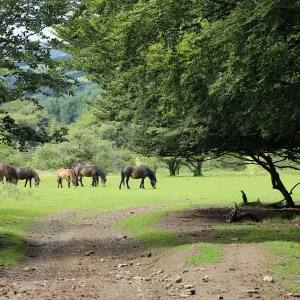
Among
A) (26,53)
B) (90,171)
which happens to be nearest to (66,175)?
(90,171)

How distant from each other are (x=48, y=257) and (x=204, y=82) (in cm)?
628

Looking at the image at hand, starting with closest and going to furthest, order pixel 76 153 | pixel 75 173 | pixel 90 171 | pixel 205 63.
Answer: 1. pixel 205 63
2. pixel 75 173
3. pixel 90 171
4. pixel 76 153

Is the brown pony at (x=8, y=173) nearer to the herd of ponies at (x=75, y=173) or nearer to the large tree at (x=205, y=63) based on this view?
the herd of ponies at (x=75, y=173)

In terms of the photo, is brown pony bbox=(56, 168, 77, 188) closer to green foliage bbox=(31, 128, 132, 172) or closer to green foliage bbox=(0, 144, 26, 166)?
green foliage bbox=(31, 128, 132, 172)

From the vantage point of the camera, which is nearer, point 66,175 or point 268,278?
point 268,278

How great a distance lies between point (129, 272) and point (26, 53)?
649 centimetres

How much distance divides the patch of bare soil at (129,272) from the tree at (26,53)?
12.4 feet

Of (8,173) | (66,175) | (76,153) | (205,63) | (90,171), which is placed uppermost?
(76,153)

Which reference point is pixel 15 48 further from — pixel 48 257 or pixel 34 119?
pixel 34 119

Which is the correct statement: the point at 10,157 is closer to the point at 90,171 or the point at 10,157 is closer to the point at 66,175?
the point at 90,171

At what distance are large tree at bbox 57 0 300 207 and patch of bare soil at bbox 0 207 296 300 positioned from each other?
147 inches

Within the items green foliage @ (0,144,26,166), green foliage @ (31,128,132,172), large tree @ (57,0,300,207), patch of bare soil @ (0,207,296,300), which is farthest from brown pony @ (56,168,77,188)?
green foliage @ (0,144,26,166)

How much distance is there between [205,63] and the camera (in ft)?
40.4

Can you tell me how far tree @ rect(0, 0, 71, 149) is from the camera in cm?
1345
